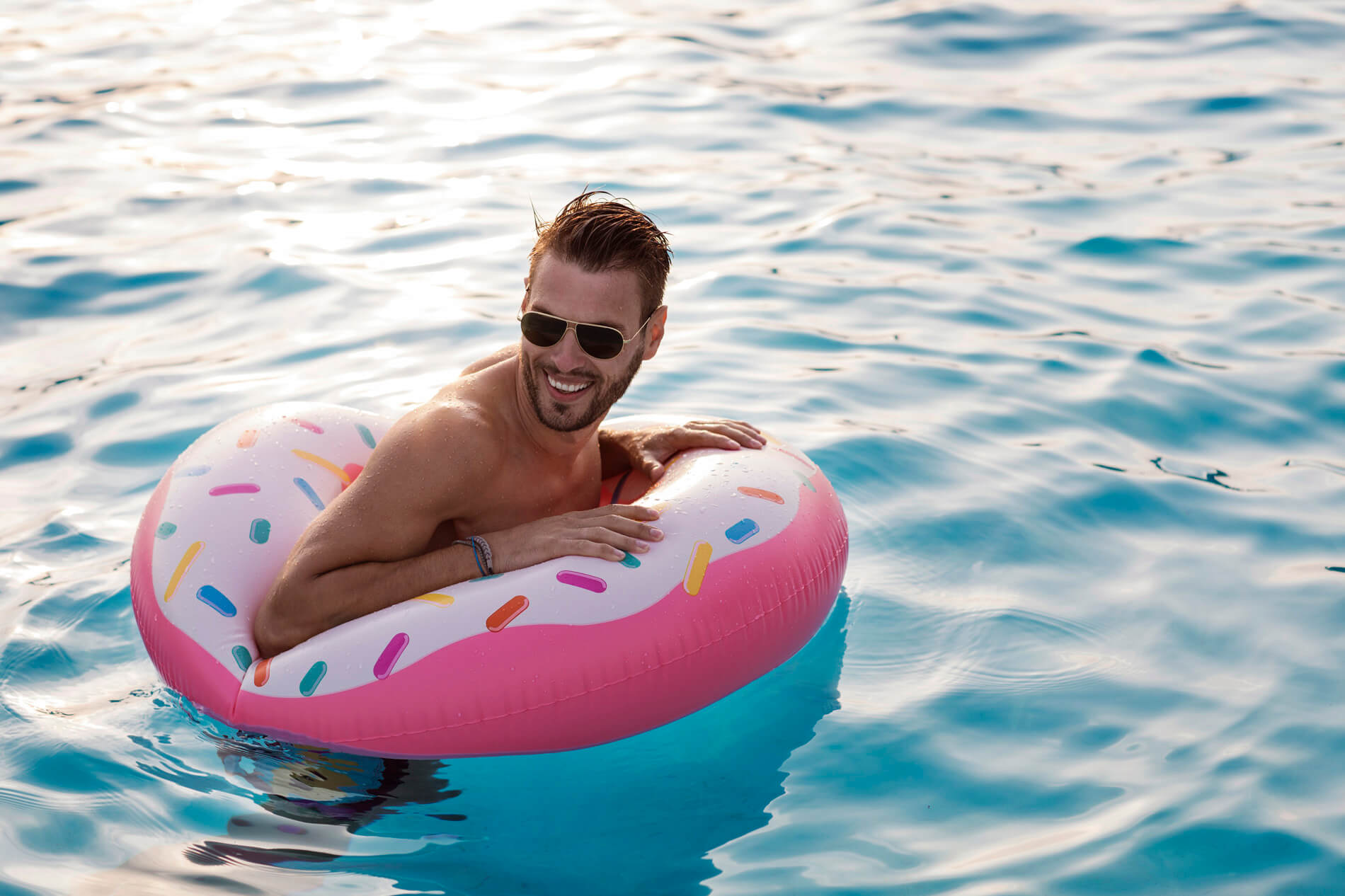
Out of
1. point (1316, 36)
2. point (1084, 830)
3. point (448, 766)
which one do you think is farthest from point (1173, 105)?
point (448, 766)

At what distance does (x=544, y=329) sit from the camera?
3.65m

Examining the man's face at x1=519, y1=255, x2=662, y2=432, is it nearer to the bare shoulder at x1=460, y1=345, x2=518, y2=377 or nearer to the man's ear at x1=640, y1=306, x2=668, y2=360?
the man's ear at x1=640, y1=306, x2=668, y2=360

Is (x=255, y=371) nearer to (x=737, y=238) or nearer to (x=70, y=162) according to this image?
(x=737, y=238)

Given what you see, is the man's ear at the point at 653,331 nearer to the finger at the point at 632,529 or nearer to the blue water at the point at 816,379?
the finger at the point at 632,529

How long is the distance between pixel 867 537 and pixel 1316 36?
8537mm

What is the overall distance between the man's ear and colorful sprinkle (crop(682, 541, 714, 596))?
0.62m

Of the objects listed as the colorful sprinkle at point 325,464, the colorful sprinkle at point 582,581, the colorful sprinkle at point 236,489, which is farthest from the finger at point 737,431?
the colorful sprinkle at point 236,489

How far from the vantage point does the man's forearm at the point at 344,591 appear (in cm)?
352

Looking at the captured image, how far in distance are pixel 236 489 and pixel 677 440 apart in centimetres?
142

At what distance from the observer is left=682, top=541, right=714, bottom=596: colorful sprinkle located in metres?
3.59

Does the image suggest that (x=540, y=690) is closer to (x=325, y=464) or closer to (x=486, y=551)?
(x=486, y=551)

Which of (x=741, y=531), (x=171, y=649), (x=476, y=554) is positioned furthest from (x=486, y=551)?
(x=171, y=649)

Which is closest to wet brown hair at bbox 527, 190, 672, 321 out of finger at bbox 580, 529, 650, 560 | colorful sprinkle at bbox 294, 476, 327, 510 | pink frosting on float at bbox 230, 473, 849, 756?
finger at bbox 580, 529, 650, 560

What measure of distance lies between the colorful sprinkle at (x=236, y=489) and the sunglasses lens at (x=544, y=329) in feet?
3.46
